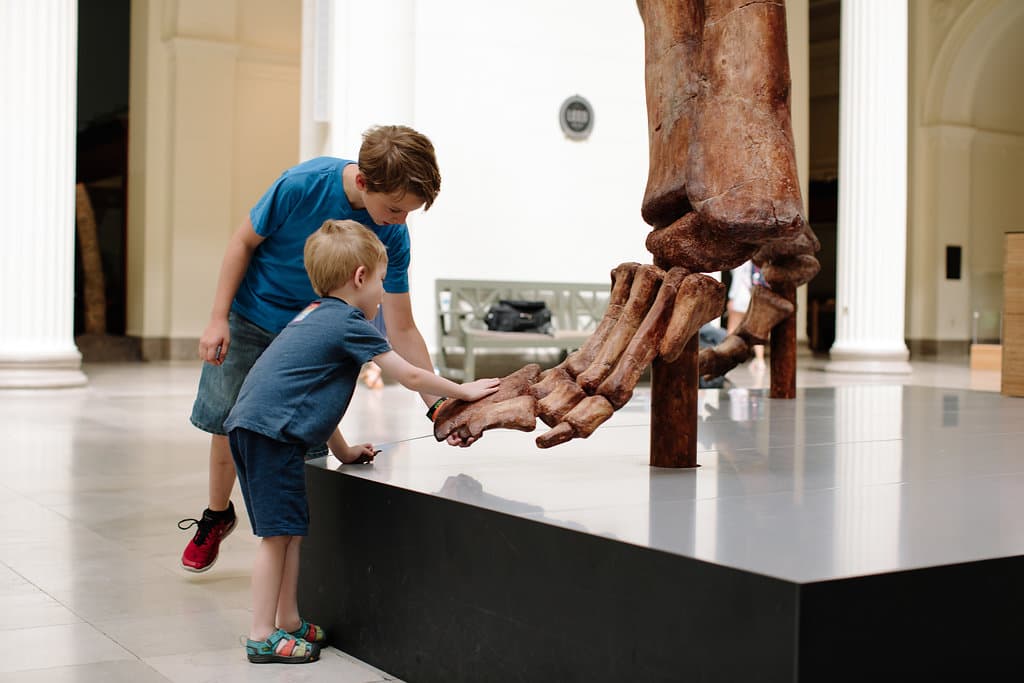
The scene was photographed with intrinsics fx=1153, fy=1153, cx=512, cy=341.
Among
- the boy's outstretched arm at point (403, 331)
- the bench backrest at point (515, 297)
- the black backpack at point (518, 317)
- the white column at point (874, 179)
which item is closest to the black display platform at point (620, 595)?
the boy's outstretched arm at point (403, 331)

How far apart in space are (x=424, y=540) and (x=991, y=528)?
125 cm

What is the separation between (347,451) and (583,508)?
0.92 meters

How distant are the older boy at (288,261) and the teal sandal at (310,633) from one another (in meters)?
0.70

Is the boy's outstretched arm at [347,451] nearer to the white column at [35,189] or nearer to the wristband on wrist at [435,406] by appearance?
the wristband on wrist at [435,406]

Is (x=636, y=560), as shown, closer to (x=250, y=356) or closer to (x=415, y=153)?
(x=415, y=153)

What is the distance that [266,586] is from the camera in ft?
9.64

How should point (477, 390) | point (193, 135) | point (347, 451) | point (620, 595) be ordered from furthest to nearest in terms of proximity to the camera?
point (193, 135), point (347, 451), point (477, 390), point (620, 595)

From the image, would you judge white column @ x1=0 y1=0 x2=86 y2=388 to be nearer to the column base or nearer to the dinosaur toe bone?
the column base

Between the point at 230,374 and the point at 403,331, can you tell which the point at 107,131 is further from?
the point at 403,331

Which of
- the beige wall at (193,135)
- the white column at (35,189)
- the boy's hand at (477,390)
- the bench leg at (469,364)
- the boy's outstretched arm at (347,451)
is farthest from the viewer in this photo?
the beige wall at (193,135)

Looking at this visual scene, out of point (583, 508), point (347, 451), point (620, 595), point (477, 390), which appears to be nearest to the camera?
point (620, 595)

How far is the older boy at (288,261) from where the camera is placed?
3.07m

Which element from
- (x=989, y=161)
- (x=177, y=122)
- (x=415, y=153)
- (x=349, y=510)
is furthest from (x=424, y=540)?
(x=989, y=161)

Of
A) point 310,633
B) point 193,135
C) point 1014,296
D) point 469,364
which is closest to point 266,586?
point 310,633
